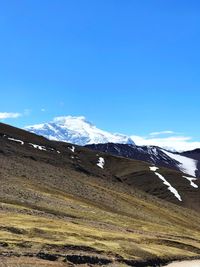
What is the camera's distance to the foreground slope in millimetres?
65125

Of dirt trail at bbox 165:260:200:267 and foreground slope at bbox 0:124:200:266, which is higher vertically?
foreground slope at bbox 0:124:200:266

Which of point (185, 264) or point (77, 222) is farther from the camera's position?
point (77, 222)

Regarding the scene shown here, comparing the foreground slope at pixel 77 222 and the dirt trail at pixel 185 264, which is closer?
the foreground slope at pixel 77 222

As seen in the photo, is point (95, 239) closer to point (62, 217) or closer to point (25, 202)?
point (62, 217)

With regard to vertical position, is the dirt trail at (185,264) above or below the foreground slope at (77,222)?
below

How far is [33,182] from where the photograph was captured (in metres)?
134

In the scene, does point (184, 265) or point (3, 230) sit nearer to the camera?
point (3, 230)

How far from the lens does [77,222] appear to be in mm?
91188

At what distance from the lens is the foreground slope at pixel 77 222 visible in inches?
2564

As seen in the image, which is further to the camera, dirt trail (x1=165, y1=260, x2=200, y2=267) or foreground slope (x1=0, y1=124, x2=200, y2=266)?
dirt trail (x1=165, y1=260, x2=200, y2=267)

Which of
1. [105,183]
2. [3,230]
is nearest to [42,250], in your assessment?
[3,230]

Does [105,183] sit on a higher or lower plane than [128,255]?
higher

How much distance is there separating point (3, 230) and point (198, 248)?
126 ft

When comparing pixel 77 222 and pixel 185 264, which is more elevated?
pixel 77 222
